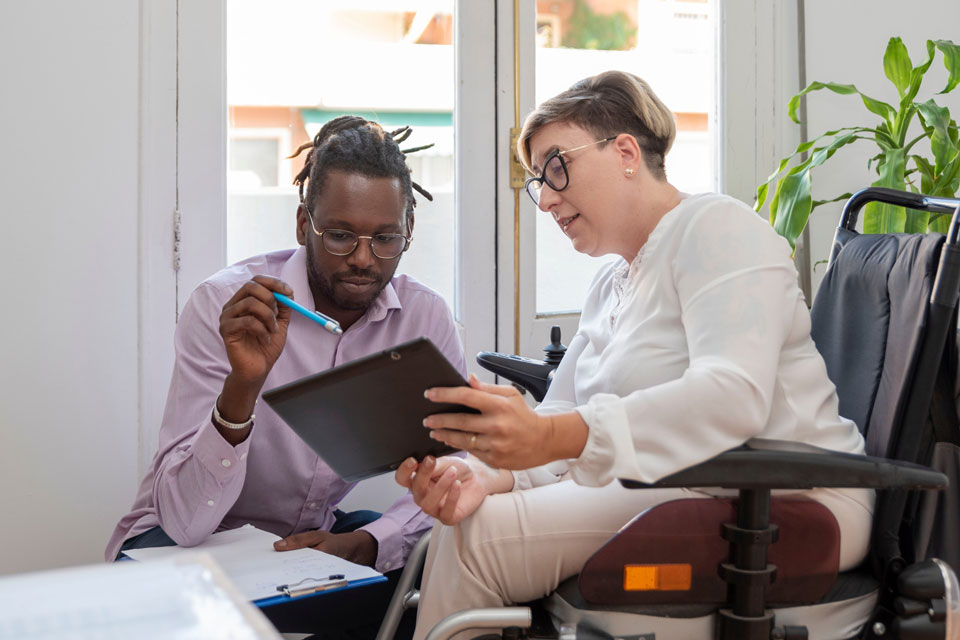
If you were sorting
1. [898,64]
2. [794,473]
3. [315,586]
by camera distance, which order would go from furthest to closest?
[898,64], [315,586], [794,473]

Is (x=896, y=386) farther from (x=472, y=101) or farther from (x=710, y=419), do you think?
(x=472, y=101)

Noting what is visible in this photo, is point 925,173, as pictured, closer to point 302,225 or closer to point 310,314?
point 302,225

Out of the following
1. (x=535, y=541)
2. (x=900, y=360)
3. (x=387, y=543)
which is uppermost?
(x=900, y=360)

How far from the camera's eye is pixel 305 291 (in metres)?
1.68

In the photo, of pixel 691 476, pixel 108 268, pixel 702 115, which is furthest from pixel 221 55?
pixel 691 476

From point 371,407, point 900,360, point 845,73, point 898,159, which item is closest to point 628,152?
point 900,360

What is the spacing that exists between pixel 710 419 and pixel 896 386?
1.06 feet

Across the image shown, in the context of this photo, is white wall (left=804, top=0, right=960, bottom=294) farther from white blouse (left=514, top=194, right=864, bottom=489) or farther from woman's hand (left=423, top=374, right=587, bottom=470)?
woman's hand (left=423, top=374, right=587, bottom=470)

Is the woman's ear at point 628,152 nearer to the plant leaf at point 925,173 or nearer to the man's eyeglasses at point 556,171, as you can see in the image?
the man's eyeglasses at point 556,171

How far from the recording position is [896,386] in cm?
122

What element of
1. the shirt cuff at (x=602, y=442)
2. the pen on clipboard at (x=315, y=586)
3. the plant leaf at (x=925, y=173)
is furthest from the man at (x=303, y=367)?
the plant leaf at (x=925, y=173)

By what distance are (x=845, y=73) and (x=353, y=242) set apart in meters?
1.77

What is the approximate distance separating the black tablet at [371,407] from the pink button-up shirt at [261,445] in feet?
1.02

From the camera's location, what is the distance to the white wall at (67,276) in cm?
186
